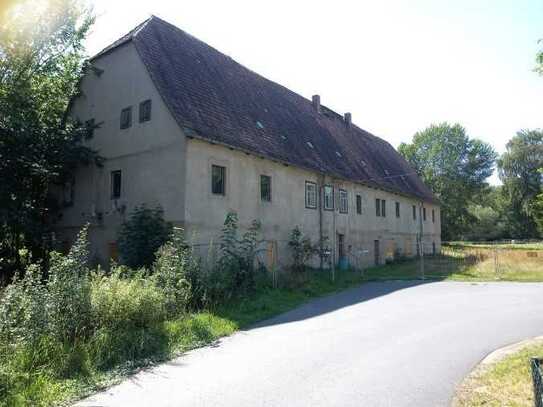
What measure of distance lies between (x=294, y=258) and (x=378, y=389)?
1370 cm

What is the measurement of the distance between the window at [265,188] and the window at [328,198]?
4.66m

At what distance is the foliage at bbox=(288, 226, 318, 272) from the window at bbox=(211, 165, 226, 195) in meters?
4.62

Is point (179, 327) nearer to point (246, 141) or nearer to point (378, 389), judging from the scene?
point (378, 389)

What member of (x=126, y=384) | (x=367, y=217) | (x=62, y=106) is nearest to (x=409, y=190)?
(x=367, y=217)

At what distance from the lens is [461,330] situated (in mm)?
9289

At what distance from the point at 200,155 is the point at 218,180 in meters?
1.35

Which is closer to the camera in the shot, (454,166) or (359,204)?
(359,204)

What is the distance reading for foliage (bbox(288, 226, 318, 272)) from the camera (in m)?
19.4

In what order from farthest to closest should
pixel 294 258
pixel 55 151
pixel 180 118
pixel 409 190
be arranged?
pixel 409 190 → pixel 294 258 → pixel 55 151 → pixel 180 118

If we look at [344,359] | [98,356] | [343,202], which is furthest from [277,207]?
[98,356]

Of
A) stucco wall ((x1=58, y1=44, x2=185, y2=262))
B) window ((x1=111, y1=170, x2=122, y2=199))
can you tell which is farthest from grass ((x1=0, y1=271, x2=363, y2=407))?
window ((x1=111, y1=170, x2=122, y2=199))

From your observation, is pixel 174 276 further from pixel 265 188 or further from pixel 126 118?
pixel 126 118

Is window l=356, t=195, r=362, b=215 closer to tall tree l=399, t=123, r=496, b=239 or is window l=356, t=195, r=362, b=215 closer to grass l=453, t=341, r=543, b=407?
grass l=453, t=341, r=543, b=407

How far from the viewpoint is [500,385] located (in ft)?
18.6
